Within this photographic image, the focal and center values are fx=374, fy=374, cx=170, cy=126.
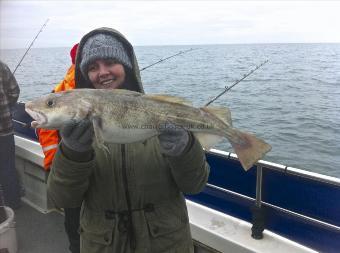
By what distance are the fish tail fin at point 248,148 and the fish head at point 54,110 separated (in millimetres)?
1081

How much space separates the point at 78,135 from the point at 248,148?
1.14 metres

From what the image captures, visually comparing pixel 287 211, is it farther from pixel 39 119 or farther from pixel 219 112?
pixel 39 119

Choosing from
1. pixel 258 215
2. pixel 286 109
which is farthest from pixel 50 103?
pixel 286 109

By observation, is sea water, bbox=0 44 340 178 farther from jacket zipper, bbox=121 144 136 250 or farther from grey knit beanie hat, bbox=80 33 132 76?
jacket zipper, bbox=121 144 136 250

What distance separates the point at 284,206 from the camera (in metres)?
3.84

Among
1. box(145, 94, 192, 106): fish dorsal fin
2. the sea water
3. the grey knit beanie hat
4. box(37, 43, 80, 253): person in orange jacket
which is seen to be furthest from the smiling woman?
the sea water

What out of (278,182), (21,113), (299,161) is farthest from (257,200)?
(299,161)

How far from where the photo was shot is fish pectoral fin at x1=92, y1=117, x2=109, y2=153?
2135mm

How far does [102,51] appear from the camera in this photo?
8.32 ft

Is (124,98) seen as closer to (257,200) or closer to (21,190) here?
(257,200)

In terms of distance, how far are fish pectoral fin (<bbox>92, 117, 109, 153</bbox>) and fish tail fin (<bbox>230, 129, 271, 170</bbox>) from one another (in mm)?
904

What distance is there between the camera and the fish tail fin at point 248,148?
2.54 meters

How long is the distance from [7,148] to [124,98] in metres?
4.06

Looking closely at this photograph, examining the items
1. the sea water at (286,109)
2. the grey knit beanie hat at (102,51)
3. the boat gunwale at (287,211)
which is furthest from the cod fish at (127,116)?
the sea water at (286,109)
